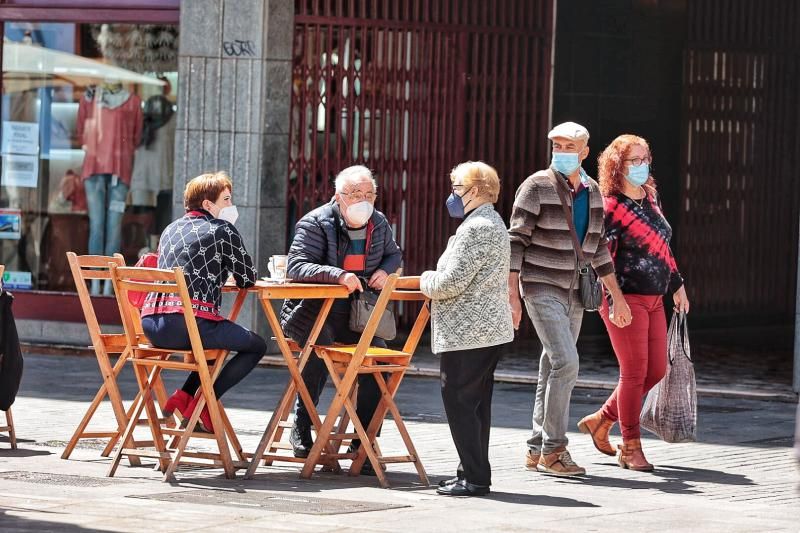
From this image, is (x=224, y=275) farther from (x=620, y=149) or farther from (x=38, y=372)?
(x=38, y=372)

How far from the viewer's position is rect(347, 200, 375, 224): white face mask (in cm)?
939

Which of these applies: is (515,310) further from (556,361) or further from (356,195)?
(356,195)

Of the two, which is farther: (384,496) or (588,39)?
(588,39)

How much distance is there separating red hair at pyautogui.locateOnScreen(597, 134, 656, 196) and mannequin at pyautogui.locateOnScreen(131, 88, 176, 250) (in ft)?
22.2

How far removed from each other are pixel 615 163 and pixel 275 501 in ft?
9.33

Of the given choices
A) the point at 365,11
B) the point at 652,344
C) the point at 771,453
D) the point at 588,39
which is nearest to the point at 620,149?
the point at 652,344

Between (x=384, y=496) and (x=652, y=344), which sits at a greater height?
(x=652, y=344)

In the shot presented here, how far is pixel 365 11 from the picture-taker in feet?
50.0

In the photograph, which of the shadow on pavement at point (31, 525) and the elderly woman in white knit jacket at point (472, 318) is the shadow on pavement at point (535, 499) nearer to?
the elderly woman in white knit jacket at point (472, 318)

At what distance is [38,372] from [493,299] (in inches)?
253

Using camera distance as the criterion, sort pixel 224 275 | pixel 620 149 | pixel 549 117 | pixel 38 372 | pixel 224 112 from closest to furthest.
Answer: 1. pixel 224 275
2. pixel 620 149
3. pixel 38 372
4. pixel 224 112
5. pixel 549 117

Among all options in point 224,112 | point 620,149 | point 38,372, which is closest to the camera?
point 620,149

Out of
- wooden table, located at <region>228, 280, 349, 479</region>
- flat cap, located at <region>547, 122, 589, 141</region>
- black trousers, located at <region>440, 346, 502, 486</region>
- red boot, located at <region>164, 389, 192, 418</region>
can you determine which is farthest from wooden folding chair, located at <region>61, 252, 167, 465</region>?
flat cap, located at <region>547, 122, 589, 141</region>

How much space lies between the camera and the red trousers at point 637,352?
9.73m
